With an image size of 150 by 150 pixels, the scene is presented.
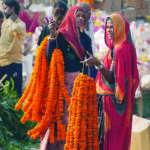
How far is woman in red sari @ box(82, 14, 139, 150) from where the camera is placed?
3.77m

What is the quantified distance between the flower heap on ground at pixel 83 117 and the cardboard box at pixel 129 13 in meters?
8.65

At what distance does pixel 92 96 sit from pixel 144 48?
5.31 metres

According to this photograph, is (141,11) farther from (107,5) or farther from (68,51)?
(68,51)

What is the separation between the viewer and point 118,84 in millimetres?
3764

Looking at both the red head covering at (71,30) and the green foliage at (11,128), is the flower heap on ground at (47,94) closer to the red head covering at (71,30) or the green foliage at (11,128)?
the red head covering at (71,30)

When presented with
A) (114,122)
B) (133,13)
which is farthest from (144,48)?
(114,122)

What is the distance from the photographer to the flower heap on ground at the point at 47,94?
4379mm

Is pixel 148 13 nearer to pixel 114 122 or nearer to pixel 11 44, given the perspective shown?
pixel 11 44

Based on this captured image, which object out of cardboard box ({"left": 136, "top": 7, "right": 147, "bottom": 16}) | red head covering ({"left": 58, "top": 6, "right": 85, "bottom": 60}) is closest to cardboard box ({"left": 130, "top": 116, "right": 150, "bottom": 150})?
red head covering ({"left": 58, "top": 6, "right": 85, "bottom": 60})

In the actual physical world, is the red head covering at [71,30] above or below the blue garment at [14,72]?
above

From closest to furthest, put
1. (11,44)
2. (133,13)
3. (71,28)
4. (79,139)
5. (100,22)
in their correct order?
(79,139), (71,28), (11,44), (100,22), (133,13)

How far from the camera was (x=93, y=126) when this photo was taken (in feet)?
12.2

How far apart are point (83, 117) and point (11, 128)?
2.12m

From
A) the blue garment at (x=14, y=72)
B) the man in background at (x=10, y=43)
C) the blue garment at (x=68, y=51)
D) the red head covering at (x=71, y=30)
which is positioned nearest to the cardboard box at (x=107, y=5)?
the man in background at (x=10, y=43)
